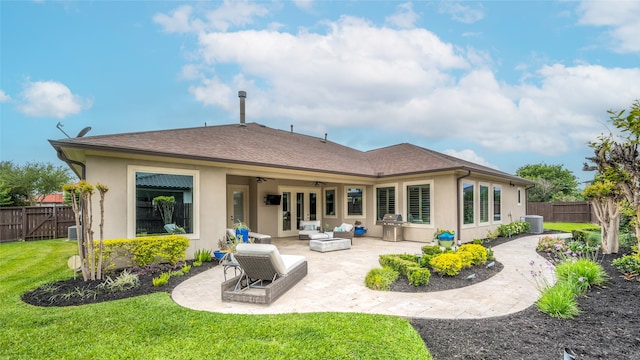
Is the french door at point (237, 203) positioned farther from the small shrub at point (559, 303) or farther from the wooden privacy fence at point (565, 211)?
the wooden privacy fence at point (565, 211)

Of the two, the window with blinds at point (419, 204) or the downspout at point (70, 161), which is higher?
the downspout at point (70, 161)

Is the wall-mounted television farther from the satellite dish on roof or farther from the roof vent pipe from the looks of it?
the satellite dish on roof

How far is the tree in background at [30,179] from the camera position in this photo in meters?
23.2

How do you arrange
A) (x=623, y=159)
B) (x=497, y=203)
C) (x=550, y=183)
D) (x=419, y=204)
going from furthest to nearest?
(x=550, y=183), (x=497, y=203), (x=419, y=204), (x=623, y=159)

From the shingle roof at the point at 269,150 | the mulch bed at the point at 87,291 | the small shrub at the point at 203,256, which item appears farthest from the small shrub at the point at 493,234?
the mulch bed at the point at 87,291

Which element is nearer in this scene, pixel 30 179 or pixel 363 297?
pixel 363 297

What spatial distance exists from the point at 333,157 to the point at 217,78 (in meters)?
6.43

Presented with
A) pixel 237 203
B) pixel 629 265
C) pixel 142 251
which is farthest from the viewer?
pixel 237 203

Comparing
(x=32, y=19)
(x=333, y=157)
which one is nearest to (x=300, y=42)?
(x=333, y=157)

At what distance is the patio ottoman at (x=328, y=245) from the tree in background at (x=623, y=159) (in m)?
7.22

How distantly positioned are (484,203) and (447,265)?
8.48m

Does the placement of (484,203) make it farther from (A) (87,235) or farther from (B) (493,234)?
(A) (87,235)

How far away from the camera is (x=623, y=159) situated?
7039mm

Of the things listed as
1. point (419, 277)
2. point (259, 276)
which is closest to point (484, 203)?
point (419, 277)
